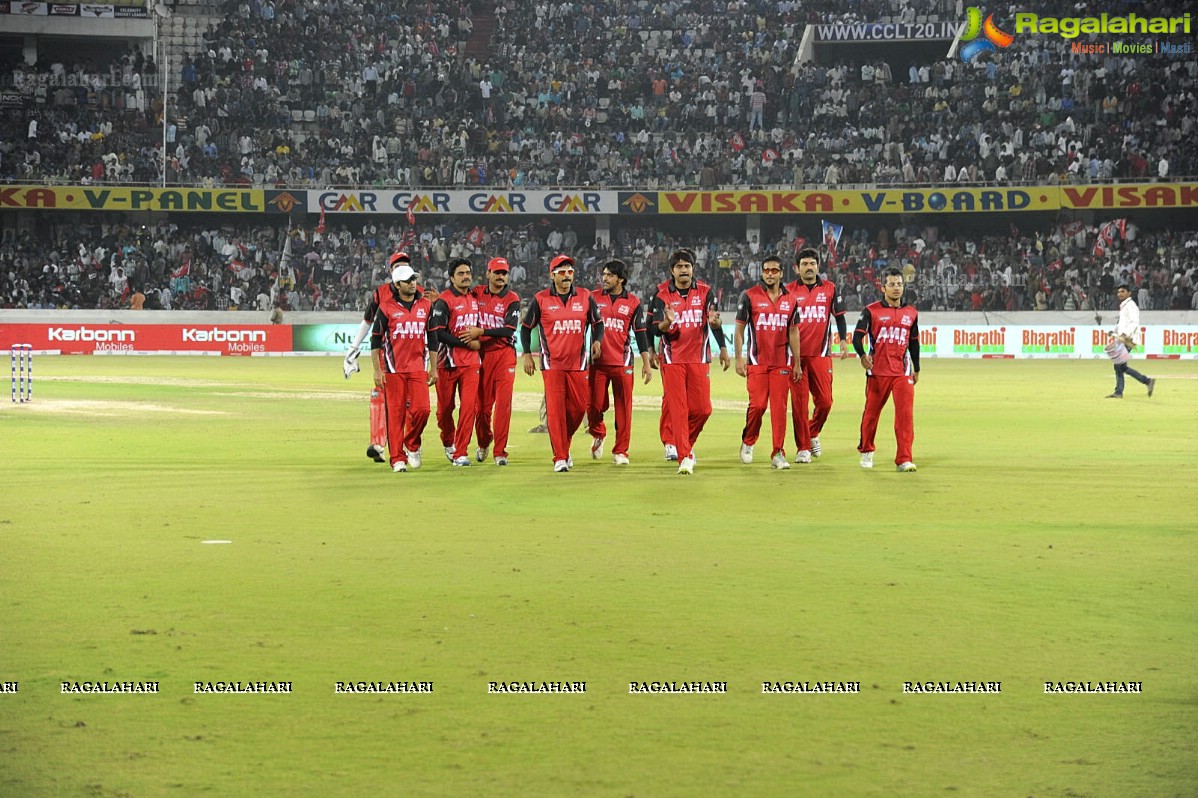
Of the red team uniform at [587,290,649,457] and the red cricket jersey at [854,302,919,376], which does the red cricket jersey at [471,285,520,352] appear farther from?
the red cricket jersey at [854,302,919,376]

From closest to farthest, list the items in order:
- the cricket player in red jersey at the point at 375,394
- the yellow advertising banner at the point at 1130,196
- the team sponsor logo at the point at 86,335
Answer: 1. the cricket player in red jersey at the point at 375,394
2. the team sponsor logo at the point at 86,335
3. the yellow advertising banner at the point at 1130,196

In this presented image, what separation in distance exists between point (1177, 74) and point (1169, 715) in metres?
51.0

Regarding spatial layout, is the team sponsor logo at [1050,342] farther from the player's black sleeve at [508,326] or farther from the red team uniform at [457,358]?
the red team uniform at [457,358]

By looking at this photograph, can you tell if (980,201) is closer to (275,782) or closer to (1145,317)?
(1145,317)

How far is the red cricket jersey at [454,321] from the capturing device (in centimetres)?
1520

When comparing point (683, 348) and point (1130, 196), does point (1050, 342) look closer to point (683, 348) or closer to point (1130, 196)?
point (1130, 196)

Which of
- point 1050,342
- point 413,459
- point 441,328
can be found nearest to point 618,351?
point 441,328

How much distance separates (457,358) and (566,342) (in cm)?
117

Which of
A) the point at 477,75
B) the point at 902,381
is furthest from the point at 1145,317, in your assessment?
the point at 902,381

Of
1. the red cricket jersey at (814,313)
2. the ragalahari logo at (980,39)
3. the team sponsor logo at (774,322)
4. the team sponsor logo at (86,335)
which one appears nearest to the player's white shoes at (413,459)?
the team sponsor logo at (774,322)

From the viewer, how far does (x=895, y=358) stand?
14.8 meters

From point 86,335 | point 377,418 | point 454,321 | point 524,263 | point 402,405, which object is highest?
point 524,263

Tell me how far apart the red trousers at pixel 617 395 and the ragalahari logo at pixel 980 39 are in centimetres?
4332

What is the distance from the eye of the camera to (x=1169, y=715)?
227 inches
